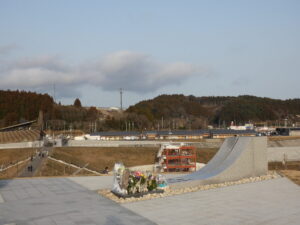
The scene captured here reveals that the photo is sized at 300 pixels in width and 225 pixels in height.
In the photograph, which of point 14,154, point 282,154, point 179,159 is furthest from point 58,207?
point 282,154

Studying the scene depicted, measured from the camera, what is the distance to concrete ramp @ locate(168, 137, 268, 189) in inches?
634

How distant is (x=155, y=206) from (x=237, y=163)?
6.04m

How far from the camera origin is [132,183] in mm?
13289

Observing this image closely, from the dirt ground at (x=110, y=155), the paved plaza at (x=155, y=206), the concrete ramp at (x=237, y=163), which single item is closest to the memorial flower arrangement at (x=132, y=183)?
the paved plaza at (x=155, y=206)

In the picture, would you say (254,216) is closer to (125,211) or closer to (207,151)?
(125,211)

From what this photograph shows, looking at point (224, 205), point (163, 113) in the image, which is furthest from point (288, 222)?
point (163, 113)

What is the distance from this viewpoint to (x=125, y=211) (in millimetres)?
11227

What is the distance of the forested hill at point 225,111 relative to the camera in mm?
144125

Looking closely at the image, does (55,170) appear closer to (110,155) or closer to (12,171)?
(12,171)

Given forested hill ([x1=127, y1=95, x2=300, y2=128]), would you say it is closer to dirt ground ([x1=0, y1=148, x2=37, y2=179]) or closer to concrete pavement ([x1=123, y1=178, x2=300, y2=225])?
dirt ground ([x1=0, y1=148, x2=37, y2=179])

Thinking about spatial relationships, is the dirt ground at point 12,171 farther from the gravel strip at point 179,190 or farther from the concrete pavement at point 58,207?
the gravel strip at point 179,190

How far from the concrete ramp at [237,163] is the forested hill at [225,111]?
109 metres

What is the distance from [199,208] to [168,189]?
275cm

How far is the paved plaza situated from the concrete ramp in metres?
0.91
